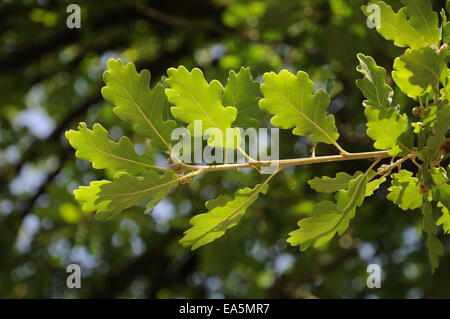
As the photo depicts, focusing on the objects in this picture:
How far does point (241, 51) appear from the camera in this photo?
442 centimetres

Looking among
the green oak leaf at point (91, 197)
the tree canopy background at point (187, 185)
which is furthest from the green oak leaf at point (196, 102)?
the tree canopy background at point (187, 185)

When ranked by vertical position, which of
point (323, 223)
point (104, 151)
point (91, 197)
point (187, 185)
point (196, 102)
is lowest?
point (187, 185)

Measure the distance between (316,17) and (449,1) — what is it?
7.85 ft

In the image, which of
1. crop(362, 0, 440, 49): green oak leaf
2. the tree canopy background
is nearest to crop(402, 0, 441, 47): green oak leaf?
crop(362, 0, 440, 49): green oak leaf

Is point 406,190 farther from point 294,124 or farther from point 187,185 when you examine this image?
point 187,185

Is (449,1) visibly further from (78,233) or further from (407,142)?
(78,233)

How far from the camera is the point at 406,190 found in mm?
1260

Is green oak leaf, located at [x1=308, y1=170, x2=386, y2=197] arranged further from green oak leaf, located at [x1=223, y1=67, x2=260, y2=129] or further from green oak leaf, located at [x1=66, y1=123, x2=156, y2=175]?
green oak leaf, located at [x1=66, y1=123, x2=156, y2=175]

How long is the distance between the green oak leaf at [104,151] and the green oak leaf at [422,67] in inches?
26.6

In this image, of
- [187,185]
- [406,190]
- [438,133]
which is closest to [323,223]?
[406,190]

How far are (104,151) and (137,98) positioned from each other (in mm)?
165

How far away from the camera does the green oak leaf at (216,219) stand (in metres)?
1.25

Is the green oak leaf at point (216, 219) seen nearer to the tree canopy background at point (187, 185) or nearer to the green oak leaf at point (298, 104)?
the green oak leaf at point (298, 104)

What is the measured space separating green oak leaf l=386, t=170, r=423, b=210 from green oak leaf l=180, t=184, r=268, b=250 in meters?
0.36
